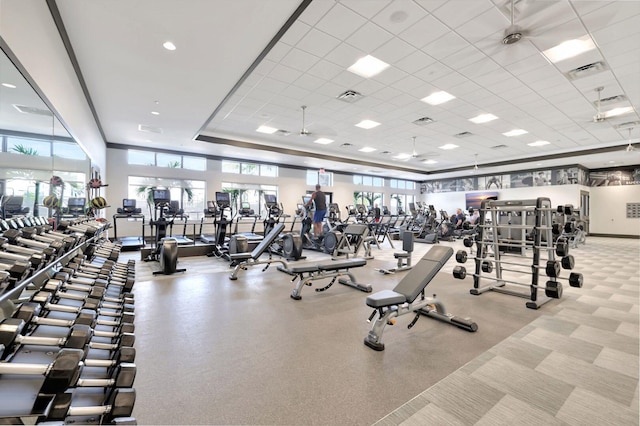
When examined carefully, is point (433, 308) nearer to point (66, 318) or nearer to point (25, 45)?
point (66, 318)

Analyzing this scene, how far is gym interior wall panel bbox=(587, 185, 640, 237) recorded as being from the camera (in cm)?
1256

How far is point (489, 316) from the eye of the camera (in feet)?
10.7

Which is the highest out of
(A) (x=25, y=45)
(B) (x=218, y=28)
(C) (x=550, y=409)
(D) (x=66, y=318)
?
(B) (x=218, y=28)

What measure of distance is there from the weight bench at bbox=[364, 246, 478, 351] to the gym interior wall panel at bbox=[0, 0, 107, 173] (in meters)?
3.56

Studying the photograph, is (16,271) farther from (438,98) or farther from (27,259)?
(438,98)

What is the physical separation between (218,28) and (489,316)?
483cm

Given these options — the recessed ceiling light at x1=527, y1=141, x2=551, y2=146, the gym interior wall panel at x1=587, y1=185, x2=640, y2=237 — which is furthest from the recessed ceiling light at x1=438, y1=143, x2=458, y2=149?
the gym interior wall panel at x1=587, y1=185, x2=640, y2=237

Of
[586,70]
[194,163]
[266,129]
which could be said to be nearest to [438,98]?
[586,70]

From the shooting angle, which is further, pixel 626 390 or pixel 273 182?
pixel 273 182

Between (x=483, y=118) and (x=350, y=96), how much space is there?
3784 millimetres

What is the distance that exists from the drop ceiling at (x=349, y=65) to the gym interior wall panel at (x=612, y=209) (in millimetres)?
6223

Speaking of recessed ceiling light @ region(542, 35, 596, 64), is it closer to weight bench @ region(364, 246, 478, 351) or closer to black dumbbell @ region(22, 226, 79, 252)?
weight bench @ region(364, 246, 478, 351)

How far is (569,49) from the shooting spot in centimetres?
410

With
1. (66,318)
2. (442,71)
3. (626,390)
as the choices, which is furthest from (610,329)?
(66,318)
